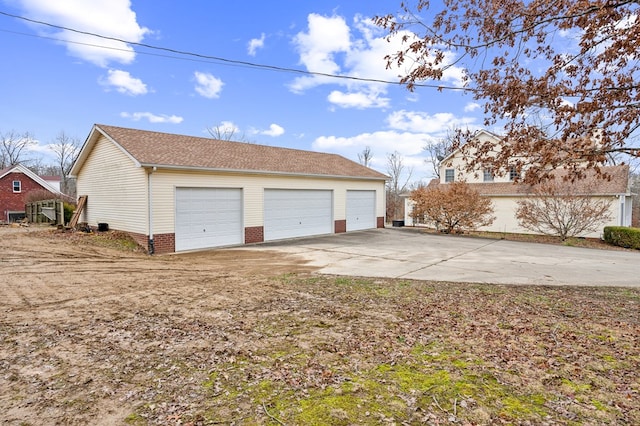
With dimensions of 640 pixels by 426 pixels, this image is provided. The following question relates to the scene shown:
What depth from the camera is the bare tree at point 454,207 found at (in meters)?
19.0

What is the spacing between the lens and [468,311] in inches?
215

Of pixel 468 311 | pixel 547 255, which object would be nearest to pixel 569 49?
pixel 468 311

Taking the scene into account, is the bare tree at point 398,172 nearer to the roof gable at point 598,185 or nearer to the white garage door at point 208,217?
the roof gable at point 598,185

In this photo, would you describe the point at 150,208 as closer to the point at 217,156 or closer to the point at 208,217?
the point at 208,217

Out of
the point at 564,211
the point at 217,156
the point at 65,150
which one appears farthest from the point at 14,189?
the point at 564,211

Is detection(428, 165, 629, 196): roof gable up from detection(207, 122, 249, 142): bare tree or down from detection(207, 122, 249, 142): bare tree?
down

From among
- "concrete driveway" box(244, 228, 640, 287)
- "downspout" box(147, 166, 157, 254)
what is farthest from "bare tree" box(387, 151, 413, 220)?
"downspout" box(147, 166, 157, 254)

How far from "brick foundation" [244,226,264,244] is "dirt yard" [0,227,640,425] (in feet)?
23.7

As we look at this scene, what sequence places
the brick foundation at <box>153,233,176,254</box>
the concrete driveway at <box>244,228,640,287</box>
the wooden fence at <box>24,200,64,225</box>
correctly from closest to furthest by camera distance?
the concrete driveway at <box>244,228,640,287</box> → the brick foundation at <box>153,233,176,254</box> → the wooden fence at <box>24,200,64,225</box>

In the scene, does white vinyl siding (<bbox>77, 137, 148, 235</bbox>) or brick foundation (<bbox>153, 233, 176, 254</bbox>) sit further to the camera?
white vinyl siding (<bbox>77, 137, 148, 235</bbox>)

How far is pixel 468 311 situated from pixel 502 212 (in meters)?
19.9

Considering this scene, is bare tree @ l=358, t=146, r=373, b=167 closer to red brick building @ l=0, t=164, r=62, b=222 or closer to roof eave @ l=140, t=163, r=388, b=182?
roof eave @ l=140, t=163, r=388, b=182

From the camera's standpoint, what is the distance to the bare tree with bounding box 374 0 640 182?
504cm

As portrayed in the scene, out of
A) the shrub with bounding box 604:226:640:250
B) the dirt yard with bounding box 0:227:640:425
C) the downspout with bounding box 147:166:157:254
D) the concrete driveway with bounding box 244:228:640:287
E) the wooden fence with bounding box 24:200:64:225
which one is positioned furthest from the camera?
the wooden fence with bounding box 24:200:64:225
